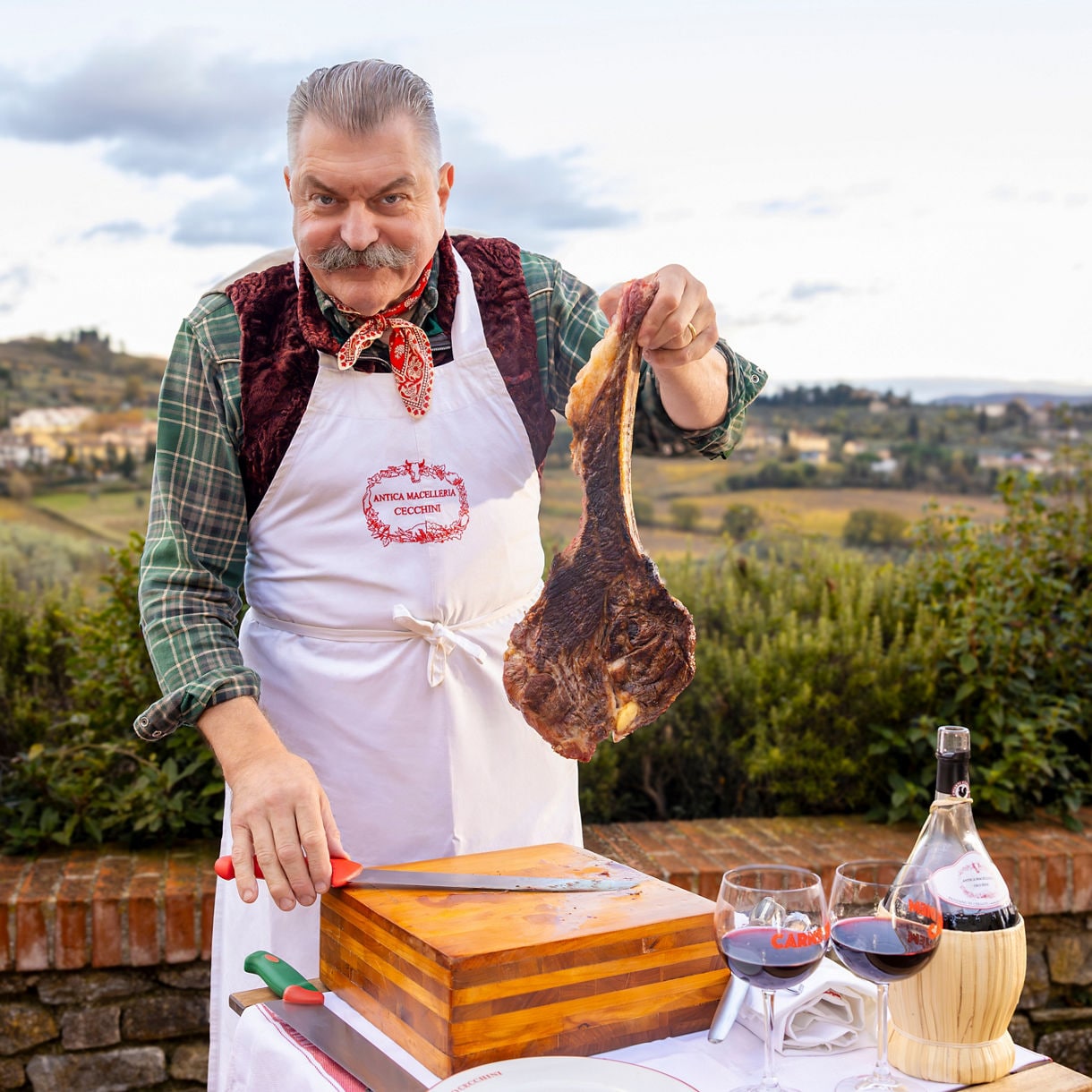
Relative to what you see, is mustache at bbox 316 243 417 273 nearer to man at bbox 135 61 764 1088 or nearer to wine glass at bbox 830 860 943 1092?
man at bbox 135 61 764 1088

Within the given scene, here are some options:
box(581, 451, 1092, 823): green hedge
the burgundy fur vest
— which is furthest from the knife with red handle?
box(581, 451, 1092, 823): green hedge

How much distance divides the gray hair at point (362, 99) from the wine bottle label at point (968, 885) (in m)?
1.41

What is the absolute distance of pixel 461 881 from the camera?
1.81 m

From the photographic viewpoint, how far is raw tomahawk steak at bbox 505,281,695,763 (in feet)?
5.95

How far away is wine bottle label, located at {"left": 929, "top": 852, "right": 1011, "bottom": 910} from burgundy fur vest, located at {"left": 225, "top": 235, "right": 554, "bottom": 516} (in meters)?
1.15

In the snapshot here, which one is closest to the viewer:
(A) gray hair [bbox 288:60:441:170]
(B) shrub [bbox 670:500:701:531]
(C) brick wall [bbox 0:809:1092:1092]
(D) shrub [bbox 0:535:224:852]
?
(A) gray hair [bbox 288:60:441:170]

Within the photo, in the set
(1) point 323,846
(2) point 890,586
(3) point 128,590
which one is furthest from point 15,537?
(1) point 323,846

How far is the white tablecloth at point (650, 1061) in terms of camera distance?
1631 mm

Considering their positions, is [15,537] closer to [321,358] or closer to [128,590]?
[128,590]

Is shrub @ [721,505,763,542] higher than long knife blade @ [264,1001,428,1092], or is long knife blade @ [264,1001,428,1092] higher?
shrub @ [721,505,763,542]

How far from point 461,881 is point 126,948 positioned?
7.10 ft

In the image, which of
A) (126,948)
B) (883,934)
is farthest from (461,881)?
(126,948)

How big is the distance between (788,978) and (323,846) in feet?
2.30

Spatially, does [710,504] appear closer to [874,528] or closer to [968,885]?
[874,528]
